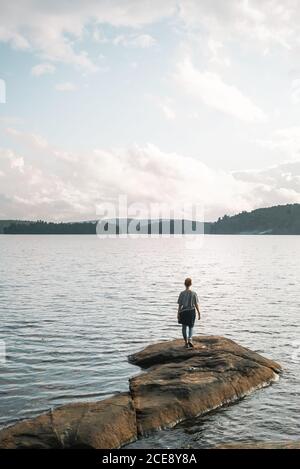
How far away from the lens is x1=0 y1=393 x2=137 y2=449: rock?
44.6 feet

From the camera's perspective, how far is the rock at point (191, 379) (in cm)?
1633

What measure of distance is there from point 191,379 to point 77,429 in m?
5.87

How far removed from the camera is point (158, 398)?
1697cm

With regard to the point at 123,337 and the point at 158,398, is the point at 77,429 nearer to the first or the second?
the point at 158,398

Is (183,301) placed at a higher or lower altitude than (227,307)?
higher

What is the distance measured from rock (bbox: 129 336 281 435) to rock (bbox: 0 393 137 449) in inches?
30.4

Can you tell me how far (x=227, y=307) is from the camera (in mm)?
42875

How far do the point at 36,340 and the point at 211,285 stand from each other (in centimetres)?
3647

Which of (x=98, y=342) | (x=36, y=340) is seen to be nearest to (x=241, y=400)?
(x=98, y=342)

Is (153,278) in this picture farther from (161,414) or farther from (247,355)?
(161,414)
